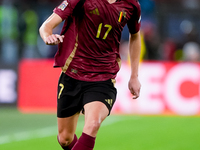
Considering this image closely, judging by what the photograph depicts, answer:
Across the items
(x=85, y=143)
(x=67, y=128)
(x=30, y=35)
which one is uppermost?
(x=85, y=143)

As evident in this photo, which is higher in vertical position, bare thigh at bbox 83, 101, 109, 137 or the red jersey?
the red jersey

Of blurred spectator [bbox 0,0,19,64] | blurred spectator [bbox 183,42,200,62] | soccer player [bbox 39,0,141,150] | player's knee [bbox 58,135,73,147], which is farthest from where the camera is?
blurred spectator [bbox 0,0,19,64]

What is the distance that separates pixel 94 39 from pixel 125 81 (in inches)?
292

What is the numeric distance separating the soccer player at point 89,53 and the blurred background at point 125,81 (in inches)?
98.2

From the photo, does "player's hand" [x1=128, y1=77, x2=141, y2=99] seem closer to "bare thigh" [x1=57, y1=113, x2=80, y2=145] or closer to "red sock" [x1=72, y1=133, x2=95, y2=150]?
"bare thigh" [x1=57, y1=113, x2=80, y2=145]

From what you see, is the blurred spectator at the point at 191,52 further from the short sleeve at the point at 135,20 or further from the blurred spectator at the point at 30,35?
the short sleeve at the point at 135,20

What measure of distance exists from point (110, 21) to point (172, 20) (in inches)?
520

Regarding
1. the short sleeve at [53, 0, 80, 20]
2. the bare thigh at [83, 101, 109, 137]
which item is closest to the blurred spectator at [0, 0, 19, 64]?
the short sleeve at [53, 0, 80, 20]

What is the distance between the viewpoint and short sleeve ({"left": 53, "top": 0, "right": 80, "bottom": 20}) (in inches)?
197

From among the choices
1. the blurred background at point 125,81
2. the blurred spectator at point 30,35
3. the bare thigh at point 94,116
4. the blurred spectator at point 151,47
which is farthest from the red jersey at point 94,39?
the blurred spectator at point 30,35

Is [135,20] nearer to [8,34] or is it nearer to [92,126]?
[92,126]

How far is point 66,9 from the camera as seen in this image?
5035mm

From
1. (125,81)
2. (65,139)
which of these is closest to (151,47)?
(125,81)

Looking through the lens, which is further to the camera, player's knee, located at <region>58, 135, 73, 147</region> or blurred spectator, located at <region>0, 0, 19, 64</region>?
blurred spectator, located at <region>0, 0, 19, 64</region>
